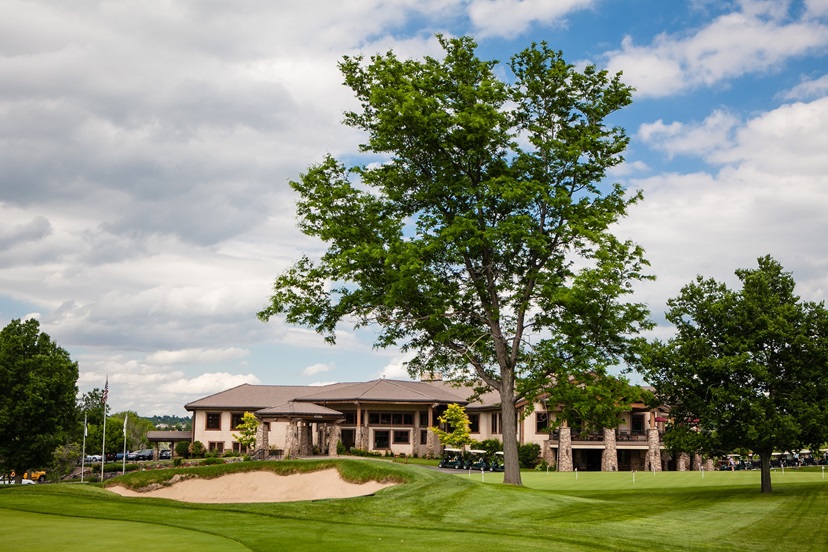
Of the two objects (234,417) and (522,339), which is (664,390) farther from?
(234,417)

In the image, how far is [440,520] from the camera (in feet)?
69.2

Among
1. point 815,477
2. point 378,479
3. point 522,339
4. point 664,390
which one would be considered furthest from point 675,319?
point 815,477

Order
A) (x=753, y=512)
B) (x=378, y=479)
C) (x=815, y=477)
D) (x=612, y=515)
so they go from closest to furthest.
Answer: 1. (x=612, y=515)
2. (x=753, y=512)
3. (x=378, y=479)
4. (x=815, y=477)

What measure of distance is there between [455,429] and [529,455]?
735cm

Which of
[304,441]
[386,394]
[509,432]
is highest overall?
[386,394]

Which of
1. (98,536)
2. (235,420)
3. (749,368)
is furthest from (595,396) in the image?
(235,420)

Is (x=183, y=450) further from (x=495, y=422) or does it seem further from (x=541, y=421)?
(x=541, y=421)

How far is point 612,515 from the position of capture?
23594 millimetres

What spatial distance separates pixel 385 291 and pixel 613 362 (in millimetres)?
9918

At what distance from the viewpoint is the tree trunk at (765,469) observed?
3399 cm

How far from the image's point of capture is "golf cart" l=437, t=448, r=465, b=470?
55.2 metres

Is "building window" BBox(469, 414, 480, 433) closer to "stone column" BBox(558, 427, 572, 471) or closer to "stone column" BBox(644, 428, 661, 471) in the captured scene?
"stone column" BBox(558, 427, 572, 471)

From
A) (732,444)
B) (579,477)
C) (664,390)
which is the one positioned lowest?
(579,477)

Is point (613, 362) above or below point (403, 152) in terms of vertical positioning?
below
